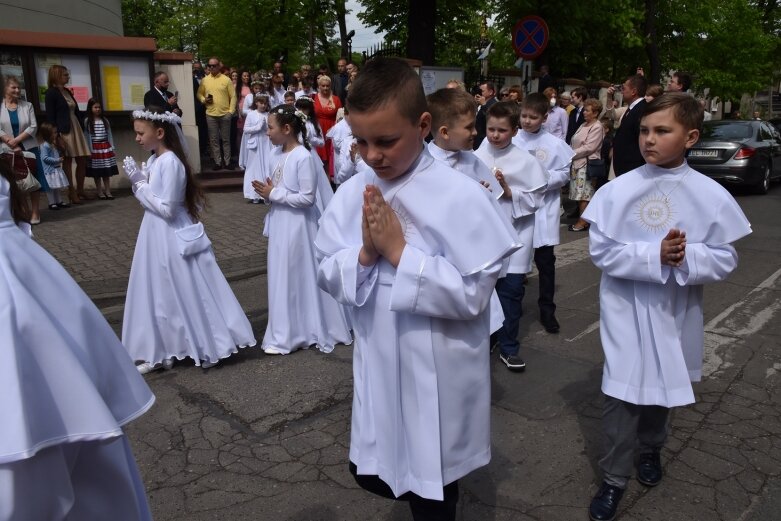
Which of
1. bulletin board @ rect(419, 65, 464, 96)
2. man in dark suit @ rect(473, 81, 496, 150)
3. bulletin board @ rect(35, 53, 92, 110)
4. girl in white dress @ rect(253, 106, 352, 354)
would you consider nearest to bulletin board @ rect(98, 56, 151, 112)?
bulletin board @ rect(35, 53, 92, 110)

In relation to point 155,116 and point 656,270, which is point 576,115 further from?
point 656,270

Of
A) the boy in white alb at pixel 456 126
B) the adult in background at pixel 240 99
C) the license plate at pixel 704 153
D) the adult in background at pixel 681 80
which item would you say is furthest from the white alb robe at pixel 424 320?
the license plate at pixel 704 153

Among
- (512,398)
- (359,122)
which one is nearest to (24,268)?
(359,122)

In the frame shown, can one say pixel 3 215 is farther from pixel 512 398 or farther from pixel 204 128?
pixel 204 128

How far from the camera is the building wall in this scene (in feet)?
47.2

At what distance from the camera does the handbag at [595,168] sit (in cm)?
1070

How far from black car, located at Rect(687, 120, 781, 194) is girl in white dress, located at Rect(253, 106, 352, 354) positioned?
36.1 ft

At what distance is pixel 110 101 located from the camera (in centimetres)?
1231

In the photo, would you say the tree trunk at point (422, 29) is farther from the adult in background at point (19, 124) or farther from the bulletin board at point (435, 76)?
the adult in background at point (19, 124)

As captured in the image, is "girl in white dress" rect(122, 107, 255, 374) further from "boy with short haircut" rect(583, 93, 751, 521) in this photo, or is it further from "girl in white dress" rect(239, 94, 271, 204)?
"girl in white dress" rect(239, 94, 271, 204)

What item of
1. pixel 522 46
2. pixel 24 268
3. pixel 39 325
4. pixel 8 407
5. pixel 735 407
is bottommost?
pixel 735 407

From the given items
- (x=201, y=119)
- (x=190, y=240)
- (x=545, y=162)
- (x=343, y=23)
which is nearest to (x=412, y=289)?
(x=190, y=240)

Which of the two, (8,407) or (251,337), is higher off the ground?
(8,407)

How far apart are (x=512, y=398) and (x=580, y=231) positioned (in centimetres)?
654
